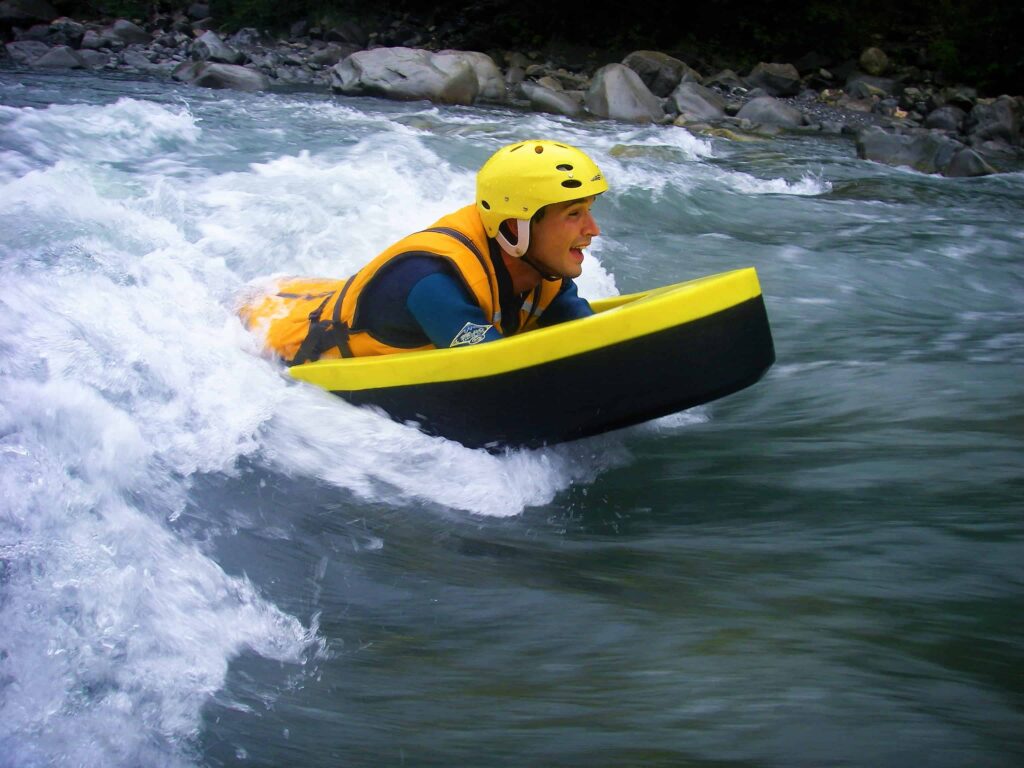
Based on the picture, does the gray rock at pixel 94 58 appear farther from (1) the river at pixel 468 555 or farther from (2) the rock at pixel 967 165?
(2) the rock at pixel 967 165

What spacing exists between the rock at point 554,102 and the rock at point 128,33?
937 centimetres

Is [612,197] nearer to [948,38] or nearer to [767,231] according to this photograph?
[767,231]

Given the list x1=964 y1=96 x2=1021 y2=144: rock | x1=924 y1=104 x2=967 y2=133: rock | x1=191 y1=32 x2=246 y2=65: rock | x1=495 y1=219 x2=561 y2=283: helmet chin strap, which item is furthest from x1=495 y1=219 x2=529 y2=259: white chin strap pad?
x1=191 y1=32 x2=246 y2=65: rock

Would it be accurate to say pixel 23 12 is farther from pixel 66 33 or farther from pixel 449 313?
pixel 449 313

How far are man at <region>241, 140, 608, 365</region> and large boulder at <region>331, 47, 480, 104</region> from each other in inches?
395

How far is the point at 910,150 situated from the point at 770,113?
10.2ft

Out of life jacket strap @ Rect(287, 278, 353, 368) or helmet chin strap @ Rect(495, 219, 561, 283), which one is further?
life jacket strap @ Rect(287, 278, 353, 368)

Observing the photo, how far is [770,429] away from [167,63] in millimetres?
15943

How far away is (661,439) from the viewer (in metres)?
3.65

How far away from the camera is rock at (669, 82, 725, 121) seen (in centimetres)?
1308

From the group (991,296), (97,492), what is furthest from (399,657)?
(991,296)

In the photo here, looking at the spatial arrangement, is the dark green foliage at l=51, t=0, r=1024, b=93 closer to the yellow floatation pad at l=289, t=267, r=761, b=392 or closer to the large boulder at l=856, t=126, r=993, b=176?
the large boulder at l=856, t=126, r=993, b=176

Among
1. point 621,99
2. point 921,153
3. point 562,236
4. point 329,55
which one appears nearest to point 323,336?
point 562,236

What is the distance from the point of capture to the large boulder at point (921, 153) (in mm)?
10000
